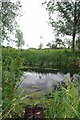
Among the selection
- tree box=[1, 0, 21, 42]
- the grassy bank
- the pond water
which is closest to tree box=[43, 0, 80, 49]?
tree box=[1, 0, 21, 42]

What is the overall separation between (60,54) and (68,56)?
484 millimetres

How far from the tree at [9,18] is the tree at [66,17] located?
2772mm

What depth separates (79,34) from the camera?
46.4 feet

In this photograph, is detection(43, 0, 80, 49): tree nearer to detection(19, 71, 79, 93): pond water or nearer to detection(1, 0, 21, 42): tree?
detection(1, 0, 21, 42): tree

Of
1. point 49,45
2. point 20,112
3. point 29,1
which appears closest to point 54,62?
point 29,1

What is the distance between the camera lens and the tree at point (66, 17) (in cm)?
1370

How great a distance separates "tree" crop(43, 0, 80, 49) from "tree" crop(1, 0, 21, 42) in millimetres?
2772

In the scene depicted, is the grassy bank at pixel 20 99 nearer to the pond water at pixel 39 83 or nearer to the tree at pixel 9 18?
the pond water at pixel 39 83

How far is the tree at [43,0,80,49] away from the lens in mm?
13703

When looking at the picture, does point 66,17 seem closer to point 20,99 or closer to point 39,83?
point 39,83

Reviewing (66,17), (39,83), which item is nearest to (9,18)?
(66,17)

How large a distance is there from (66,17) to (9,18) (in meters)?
3.58

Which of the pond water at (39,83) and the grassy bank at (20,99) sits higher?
the grassy bank at (20,99)

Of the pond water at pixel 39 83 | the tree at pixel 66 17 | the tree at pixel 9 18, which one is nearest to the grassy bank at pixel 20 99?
the pond water at pixel 39 83
